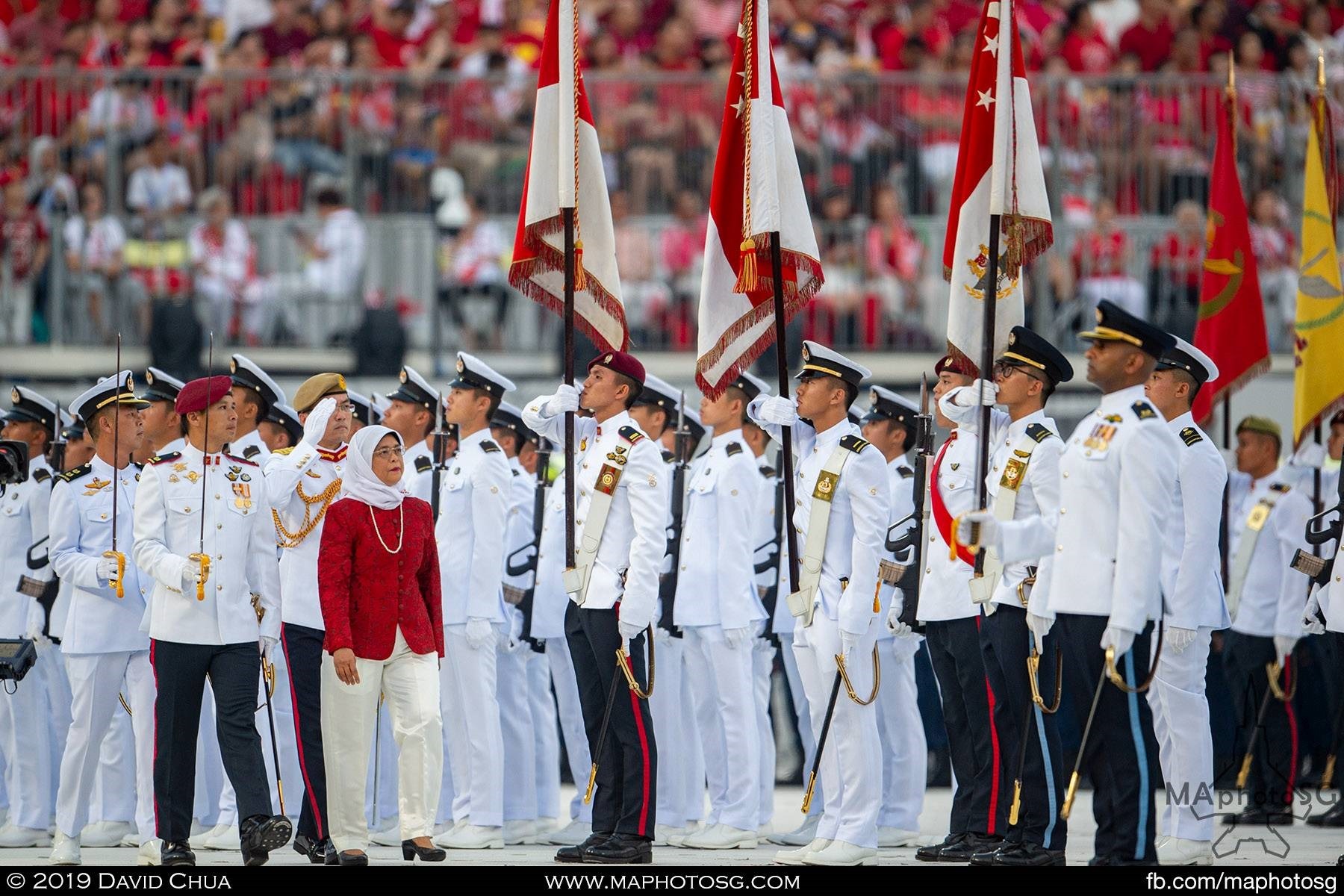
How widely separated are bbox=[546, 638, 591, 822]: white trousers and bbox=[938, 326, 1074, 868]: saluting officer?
2.41m

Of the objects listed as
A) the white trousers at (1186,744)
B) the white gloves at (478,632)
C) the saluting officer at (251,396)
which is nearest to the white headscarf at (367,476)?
the saluting officer at (251,396)

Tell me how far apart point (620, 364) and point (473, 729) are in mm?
1919

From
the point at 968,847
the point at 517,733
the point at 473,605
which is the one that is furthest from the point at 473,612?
the point at 968,847

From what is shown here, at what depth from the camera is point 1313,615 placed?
9.88 m

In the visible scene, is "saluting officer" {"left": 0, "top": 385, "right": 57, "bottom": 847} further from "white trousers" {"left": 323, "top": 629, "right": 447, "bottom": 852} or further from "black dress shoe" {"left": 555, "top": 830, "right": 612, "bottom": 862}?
"black dress shoe" {"left": 555, "top": 830, "right": 612, "bottom": 862}

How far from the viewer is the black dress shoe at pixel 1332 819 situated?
1030cm

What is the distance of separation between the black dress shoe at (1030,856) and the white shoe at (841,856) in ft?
1.94

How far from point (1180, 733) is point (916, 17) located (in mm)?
10583

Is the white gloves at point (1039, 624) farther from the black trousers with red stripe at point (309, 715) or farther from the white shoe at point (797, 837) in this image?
the black trousers with red stripe at point (309, 715)

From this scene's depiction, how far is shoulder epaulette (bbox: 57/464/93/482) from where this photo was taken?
28.6ft

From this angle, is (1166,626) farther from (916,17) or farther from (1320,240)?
(916,17)

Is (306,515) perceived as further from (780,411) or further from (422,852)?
(780,411)

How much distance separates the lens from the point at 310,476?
8.68 metres
